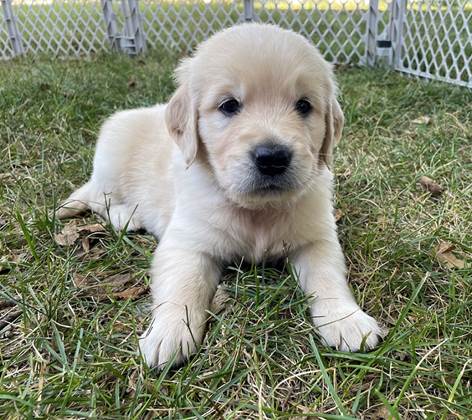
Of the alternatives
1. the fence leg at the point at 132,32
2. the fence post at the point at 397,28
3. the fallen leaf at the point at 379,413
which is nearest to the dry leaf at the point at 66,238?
the fallen leaf at the point at 379,413

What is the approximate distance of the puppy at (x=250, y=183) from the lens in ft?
6.38

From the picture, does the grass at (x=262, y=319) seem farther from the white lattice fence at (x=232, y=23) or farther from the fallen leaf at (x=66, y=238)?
the white lattice fence at (x=232, y=23)

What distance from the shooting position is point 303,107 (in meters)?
2.28

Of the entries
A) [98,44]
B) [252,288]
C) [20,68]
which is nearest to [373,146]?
[252,288]

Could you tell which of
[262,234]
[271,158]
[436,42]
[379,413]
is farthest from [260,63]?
[436,42]

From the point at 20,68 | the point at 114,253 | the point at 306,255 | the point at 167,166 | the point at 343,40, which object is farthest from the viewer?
the point at 343,40

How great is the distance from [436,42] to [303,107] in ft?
14.7

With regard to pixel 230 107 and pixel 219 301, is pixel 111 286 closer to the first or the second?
pixel 219 301

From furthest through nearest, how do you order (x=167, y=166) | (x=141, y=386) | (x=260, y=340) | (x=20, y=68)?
(x=20, y=68), (x=167, y=166), (x=260, y=340), (x=141, y=386)

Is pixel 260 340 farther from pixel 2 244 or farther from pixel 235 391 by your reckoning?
pixel 2 244

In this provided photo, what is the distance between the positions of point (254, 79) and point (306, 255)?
33.6 inches

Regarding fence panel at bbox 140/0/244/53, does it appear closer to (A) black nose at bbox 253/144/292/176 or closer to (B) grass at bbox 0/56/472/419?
(B) grass at bbox 0/56/472/419

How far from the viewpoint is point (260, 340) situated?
1.83m

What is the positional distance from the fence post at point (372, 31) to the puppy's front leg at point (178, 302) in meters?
5.13
